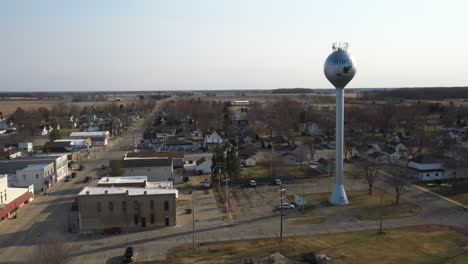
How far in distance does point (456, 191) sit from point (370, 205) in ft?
30.5

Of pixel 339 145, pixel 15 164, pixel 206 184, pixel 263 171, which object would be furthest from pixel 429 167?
pixel 15 164

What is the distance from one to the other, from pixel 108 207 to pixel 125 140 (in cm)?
4717

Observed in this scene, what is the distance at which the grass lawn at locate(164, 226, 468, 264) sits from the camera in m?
23.2

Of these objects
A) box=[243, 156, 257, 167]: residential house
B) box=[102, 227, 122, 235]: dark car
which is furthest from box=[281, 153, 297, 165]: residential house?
box=[102, 227, 122, 235]: dark car

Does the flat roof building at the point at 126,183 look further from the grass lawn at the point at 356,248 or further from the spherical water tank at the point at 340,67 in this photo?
the spherical water tank at the point at 340,67

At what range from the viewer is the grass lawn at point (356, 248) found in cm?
2325

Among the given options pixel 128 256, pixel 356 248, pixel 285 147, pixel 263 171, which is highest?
pixel 285 147

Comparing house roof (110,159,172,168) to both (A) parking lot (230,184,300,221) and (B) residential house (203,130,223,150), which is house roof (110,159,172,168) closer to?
(A) parking lot (230,184,300,221)

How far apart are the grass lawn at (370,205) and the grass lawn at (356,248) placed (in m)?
3.47

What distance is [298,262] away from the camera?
22750mm

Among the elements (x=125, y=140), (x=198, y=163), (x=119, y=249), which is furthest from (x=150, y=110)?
(x=119, y=249)

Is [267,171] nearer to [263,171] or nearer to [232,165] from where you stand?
[263,171]

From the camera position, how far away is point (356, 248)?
24734mm

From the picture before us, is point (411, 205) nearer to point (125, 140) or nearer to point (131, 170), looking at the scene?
point (131, 170)
